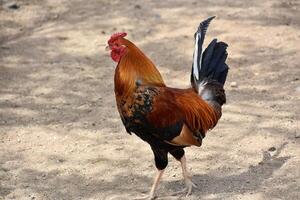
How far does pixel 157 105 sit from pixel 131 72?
14.3 inches

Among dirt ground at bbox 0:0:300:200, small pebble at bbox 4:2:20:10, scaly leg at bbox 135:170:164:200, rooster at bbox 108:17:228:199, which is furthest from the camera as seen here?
small pebble at bbox 4:2:20:10

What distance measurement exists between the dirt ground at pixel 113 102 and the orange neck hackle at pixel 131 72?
1.17 m

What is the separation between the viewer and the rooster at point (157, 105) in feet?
17.6

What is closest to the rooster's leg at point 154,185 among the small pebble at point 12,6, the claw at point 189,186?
the claw at point 189,186

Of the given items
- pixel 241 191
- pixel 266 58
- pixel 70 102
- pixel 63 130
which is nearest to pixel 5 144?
pixel 63 130

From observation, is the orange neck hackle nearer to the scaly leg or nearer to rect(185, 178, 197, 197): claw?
the scaly leg

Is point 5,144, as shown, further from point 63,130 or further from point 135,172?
point 135,172

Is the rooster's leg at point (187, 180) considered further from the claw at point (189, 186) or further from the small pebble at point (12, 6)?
the small pebble at point (12, 6)

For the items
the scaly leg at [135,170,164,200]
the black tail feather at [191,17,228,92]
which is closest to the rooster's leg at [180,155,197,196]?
the scaly leg at [135,170,164,200]

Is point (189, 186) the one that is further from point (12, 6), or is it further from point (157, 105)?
A: point (12, 6)

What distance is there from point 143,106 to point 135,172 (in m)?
1.24

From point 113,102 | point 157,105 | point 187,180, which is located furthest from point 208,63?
point 113,102

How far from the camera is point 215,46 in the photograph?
597cm

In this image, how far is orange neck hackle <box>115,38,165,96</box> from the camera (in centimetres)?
537
